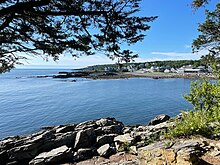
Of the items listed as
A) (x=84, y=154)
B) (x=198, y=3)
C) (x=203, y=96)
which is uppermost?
(x=198, y=3)

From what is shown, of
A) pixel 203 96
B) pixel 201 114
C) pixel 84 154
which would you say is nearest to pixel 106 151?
pixel 84 154

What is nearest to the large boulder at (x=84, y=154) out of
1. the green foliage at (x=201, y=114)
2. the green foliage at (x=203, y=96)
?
the green foliage at (x=201, y=114)

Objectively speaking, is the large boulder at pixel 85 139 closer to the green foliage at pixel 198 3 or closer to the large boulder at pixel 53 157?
the large boulder at pixel 53 157

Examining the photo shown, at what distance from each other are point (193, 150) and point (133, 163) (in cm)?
200

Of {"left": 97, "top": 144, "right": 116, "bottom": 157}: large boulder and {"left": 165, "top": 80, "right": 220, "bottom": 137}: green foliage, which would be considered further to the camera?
{"left": 97, "top": 144, "right": 116, "bottom": 157}: large boulder

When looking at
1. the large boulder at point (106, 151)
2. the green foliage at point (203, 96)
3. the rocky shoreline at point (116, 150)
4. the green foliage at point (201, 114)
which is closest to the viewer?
the rocky shoreline at point (116, 150)

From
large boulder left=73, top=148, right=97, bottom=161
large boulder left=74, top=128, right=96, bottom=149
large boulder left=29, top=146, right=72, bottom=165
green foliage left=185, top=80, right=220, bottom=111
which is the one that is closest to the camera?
green foliage left=185, top=80, right=220, bottom=111

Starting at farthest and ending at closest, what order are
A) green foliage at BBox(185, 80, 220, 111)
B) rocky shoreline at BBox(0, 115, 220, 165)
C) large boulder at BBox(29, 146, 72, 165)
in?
large boulder at BBox(29, 146, 72, 165), green foliage at BBox(185, 80, 220, 111), rocky shoreline at BBox(0, 115, 220, 165)

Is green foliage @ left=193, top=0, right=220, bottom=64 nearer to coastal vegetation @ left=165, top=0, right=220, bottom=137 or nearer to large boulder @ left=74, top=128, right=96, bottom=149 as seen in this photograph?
coastal vegetation @ left=165, top=0, right=220, bottom=137

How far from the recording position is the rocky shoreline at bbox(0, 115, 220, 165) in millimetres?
4020

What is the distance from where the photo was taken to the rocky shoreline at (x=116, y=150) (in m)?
4.02

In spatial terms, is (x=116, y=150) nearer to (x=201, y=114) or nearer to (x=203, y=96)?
(x=201, y=114)

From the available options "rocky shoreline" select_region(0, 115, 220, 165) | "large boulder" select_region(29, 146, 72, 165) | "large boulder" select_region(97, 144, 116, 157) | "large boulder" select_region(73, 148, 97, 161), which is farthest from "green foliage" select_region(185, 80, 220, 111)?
"large boulder" select_region(29, 146, 72, 165)

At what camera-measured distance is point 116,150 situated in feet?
24.1
